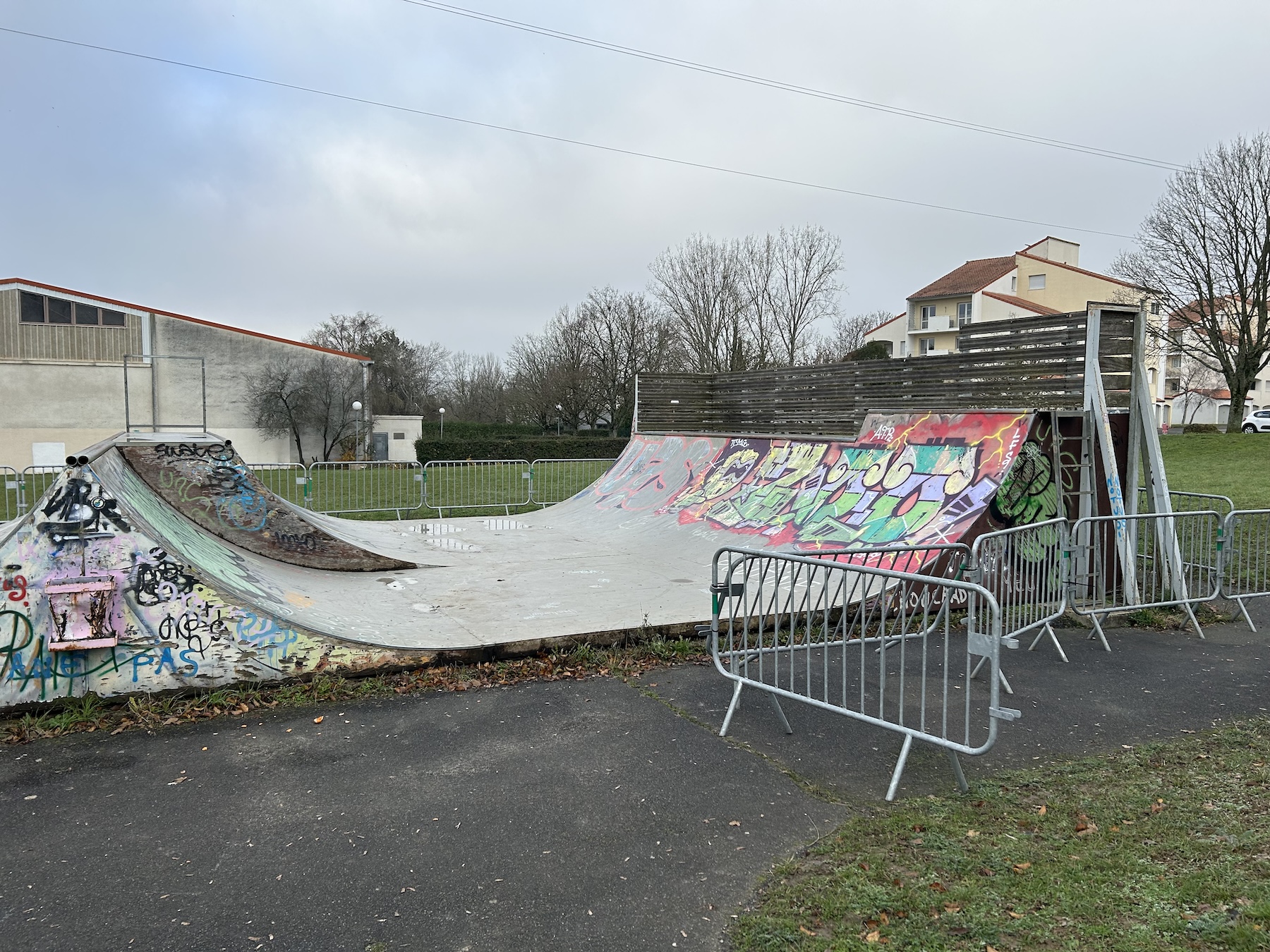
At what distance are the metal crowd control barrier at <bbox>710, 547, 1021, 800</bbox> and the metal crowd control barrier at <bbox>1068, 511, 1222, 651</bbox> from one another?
3.53 feet

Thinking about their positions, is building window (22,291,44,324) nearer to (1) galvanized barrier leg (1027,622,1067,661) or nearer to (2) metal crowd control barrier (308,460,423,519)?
(2) metal crowd control barrier (308,460,423,519)

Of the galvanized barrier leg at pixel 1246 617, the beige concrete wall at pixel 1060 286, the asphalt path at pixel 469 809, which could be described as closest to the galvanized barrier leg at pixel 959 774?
the asphalt path at pixel 469 809

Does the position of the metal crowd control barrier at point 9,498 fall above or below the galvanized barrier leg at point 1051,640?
above

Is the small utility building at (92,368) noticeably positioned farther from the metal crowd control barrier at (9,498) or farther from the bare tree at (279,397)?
the metal crowd control barrier at (9,498)

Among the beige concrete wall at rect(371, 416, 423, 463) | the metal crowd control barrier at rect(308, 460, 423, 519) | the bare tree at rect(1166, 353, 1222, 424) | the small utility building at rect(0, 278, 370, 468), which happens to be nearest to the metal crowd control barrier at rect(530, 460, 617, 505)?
the metal crowd control barrier at rect(308, 460, 423, 519)

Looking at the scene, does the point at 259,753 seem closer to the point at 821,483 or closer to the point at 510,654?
the point at 510,654

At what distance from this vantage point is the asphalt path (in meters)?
3.01

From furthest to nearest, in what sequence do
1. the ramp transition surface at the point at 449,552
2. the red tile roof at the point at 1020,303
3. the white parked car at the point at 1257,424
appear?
the red tile roof at the point at 1020,303
the white parked car at the point at 1257,424
the ramp transition surface at the point at 449,552

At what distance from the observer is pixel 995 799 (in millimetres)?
3939

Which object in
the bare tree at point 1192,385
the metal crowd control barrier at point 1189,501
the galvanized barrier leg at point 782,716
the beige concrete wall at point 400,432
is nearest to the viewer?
the galvanized barrier leg at point 782,716

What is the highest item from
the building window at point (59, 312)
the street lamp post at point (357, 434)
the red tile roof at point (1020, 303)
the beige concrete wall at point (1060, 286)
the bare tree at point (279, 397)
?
the beige concrete wall at point (1060, 286)

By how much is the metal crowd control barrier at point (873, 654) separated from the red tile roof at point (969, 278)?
5789cm

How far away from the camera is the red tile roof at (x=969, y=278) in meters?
59.2

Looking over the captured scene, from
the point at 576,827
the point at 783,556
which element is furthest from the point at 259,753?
the point at 783,556
